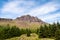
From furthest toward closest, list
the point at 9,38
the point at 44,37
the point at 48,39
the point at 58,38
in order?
the point at 9,38, the point at 44,37, the point at 48,39, the point at 58,38

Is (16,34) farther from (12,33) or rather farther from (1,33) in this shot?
(1,33)

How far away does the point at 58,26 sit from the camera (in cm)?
14825

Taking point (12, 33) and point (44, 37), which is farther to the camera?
point (12, 33)

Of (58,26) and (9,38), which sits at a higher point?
(58,26)

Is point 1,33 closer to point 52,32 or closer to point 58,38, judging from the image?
point 52,32

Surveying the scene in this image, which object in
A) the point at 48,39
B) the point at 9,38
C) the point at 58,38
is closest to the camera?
the point at 58,38

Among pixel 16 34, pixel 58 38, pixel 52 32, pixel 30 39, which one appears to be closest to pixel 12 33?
pixel 16 34

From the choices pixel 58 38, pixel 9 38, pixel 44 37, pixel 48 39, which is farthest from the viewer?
pixel 9 38

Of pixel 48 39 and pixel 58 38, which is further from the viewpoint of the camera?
pixel 48 39

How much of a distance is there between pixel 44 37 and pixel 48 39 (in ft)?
37.4

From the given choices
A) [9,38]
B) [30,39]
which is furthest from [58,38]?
[9,38]

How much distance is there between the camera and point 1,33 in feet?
518

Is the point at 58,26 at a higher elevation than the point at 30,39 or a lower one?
higher

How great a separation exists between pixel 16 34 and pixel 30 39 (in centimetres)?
3096
